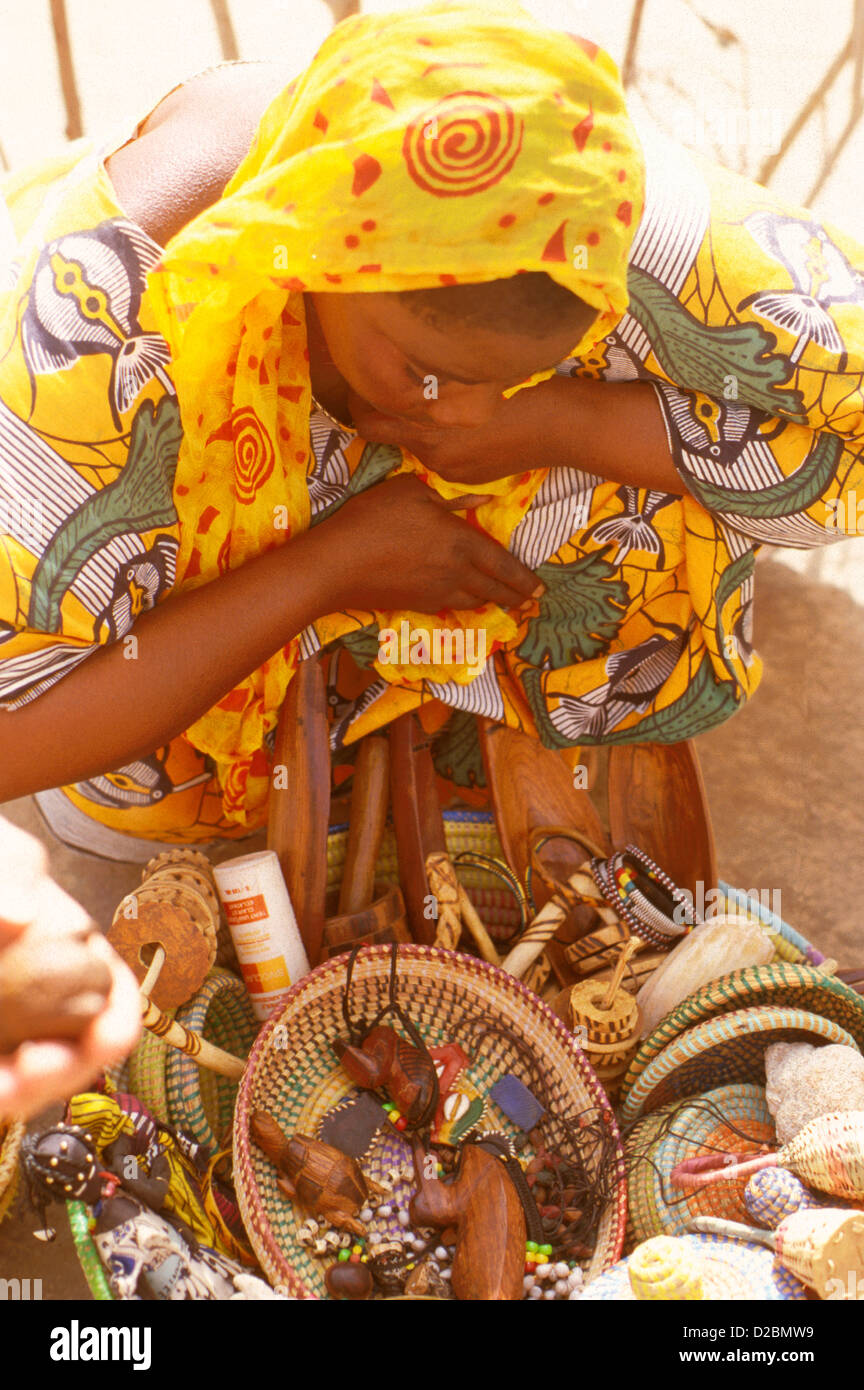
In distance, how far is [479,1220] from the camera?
120 centimetres

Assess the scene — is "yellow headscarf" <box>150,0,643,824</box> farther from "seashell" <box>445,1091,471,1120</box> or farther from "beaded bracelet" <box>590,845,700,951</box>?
"seashell" <box>445,1091,471,1120</box>

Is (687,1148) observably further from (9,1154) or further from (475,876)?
(9,1154)

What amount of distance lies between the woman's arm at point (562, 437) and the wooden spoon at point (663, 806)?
16.6 inches

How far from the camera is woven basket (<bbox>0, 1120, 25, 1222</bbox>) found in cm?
126

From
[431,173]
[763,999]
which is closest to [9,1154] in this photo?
[763,999]

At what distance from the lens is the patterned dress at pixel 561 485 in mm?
973

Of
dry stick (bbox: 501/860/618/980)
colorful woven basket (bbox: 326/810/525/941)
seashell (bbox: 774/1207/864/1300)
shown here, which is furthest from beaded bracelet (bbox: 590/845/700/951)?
seashell (bbox: 774/1207/864/1300)

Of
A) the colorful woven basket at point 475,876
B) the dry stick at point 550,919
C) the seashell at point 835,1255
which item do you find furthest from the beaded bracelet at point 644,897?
the seashell at point 835,1255

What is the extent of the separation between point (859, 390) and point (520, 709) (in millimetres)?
557

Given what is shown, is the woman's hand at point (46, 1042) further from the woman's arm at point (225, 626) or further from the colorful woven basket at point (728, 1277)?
the colorful woven basket at point (728, 1277)

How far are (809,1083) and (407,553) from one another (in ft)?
2.31

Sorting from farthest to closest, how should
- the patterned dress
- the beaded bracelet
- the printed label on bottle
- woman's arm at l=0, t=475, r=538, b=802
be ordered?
the beaded bracelet → the printed label on bottle → woman's arm at l=0, t=475, r=538, b=802 → the patterned dress

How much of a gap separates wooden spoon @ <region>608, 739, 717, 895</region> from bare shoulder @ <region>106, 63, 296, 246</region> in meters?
0.86
